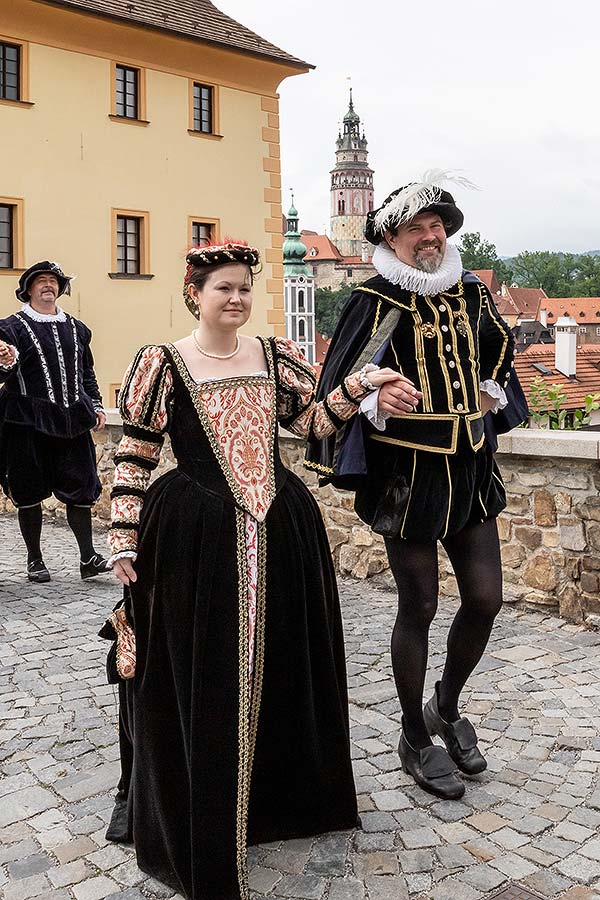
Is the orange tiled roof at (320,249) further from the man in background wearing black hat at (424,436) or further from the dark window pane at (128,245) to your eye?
the man in background wearing black hat at (424,436)

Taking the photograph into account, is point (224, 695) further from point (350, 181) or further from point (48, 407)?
point (350, 181)

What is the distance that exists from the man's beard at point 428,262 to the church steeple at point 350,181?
14767 centimetres

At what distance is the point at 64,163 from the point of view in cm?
2019

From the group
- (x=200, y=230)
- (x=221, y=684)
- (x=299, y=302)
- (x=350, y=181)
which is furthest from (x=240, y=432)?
(x=350, y=181)

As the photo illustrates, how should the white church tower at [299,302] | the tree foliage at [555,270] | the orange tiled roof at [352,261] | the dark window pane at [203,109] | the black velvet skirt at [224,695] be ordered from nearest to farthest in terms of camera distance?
the black velvet skirt at [224,695], the dark window pane at [203,109], the white church tower at [299,302], the tree foliage at [555,270], the orange tiled roof at [352,261]

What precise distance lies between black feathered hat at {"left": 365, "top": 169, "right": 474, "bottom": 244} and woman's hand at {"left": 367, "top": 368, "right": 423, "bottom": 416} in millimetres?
579

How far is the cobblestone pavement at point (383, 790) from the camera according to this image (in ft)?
9.64

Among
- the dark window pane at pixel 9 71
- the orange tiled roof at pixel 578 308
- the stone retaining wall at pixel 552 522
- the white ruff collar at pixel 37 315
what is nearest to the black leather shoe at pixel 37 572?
the white ruff collar at pixel 37 315

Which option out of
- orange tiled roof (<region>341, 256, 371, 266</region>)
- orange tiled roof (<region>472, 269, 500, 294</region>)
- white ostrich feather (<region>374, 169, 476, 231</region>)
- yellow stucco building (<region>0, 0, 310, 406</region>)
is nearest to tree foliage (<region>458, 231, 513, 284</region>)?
orange tiled roof (<region>472, 269, 500, 294</region>)

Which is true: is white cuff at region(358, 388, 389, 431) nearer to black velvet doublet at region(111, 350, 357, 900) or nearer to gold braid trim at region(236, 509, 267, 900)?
black velvet doublet at region(111, 350, 357, 900)

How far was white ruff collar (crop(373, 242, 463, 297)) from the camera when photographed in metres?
3.35

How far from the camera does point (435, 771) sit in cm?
348

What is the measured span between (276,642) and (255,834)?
2.10 ft

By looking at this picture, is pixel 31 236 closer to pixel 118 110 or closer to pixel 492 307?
pixel 118 110
